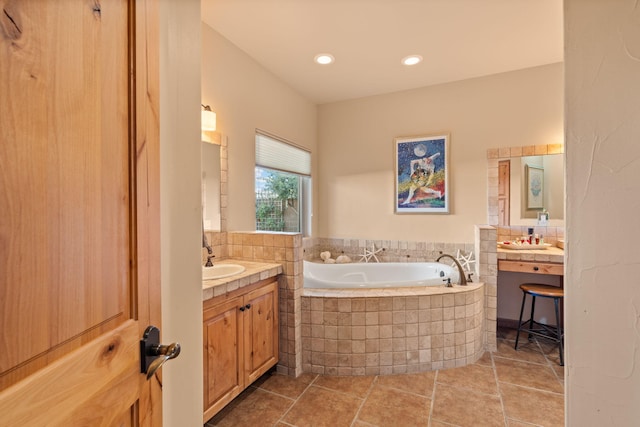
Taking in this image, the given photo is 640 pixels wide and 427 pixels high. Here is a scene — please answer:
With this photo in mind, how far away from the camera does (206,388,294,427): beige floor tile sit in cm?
183

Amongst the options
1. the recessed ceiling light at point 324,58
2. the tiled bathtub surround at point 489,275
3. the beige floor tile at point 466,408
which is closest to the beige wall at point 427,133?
the tiled bathtub surround at point 489,275

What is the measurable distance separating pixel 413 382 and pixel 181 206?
7.01 ft

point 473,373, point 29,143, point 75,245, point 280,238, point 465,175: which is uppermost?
point 465,175

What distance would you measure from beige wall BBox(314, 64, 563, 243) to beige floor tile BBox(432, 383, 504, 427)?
1.82 m


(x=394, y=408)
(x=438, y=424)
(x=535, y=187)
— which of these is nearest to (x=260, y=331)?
(x=394, y=408)

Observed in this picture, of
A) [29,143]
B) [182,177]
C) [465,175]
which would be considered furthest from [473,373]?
[29,143]

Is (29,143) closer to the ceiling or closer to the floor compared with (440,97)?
closer to the floor

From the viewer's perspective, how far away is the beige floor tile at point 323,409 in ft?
5.99

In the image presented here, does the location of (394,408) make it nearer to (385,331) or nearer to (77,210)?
(385,331)

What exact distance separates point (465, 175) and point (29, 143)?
3.74 m

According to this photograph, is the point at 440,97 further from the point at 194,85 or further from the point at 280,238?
the point at 194,85

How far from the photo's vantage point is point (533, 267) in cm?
276

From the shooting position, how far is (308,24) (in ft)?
7.87

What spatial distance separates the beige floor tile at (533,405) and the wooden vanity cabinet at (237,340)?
1.66m
